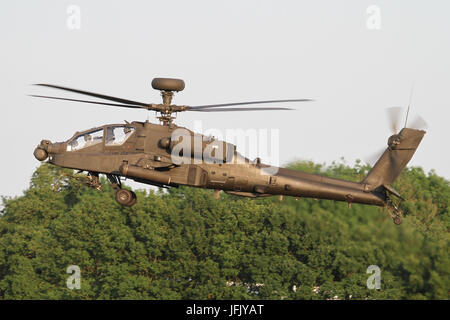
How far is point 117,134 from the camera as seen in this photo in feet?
97.1

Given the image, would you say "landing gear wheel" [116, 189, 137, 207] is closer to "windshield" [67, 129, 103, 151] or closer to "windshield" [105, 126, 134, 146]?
"windshield" [105, 126, 134, 146]

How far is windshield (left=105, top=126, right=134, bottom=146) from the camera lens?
29.5 metres

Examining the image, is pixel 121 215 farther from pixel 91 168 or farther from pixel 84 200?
pixel 91 168

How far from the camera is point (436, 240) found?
3650 cm

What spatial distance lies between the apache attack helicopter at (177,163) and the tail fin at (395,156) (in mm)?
53

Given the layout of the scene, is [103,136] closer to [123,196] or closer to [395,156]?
[123,196]

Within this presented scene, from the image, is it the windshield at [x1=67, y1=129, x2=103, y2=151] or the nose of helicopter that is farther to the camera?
the nose of helicopter

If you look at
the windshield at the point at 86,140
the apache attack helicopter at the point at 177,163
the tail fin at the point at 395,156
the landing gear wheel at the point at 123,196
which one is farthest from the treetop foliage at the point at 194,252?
the windshield at the point at 86,140

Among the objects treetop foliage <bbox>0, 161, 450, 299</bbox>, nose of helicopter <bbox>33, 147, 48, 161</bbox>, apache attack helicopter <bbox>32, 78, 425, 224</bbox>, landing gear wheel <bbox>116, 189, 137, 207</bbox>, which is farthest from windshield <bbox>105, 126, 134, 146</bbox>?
treetop foliage <bbox>0, 161, 450, 299</bbox>

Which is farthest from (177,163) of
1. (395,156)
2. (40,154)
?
(395,156)

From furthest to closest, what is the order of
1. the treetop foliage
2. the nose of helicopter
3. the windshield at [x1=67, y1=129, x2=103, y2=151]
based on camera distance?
the treetop foliage, the nose of helicopter, the windshield at [x1=67, y1=129, x2=103, y2=151]

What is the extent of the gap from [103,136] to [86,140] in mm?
637

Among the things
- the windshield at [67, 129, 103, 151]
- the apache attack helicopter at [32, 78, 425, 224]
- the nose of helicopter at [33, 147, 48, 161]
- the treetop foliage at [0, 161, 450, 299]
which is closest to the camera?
the apache attack helicopter at [32, 78, 425, 224]

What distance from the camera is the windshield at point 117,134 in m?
29.5
